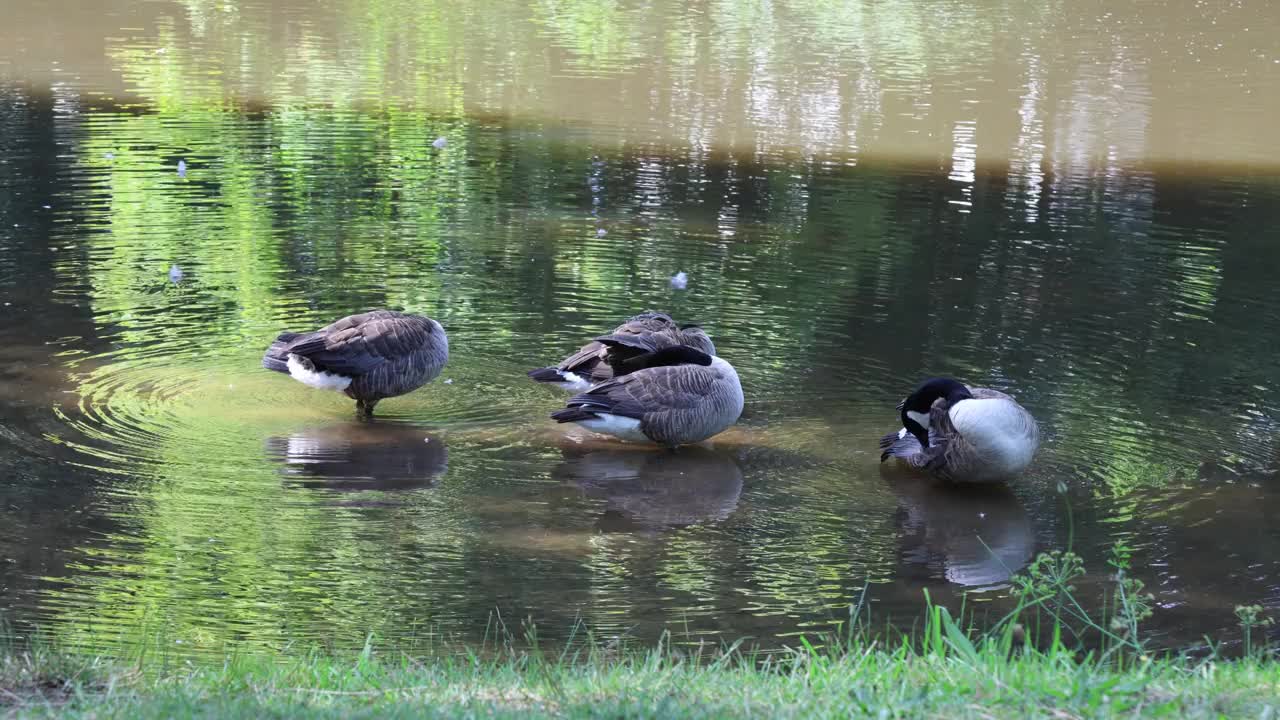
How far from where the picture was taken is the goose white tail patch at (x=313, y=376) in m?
8.88

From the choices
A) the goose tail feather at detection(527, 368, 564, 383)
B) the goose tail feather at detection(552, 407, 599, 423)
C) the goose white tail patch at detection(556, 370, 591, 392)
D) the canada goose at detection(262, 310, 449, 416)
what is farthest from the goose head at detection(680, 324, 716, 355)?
the canada goose at detection(262, 310, 449, 416)

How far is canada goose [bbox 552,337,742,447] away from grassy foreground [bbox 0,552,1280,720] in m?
3.38

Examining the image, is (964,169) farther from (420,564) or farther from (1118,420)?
(420,564)

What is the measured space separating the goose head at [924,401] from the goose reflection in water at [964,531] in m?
0.34

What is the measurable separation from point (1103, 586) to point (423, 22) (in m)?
26.4

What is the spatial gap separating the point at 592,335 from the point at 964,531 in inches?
149

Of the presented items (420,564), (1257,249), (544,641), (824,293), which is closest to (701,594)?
(544,641)

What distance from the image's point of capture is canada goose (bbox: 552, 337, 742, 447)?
28.2 feet

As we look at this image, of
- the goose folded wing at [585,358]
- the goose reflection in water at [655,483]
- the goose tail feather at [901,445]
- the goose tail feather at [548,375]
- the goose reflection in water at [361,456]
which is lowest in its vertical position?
the goose reflection in water at [655,483]

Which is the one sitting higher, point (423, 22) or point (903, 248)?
point (423, 22)

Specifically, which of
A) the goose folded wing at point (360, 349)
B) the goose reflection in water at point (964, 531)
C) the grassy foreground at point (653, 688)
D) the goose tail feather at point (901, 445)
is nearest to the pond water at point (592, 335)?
the goose reflection in water at point (964, 531)

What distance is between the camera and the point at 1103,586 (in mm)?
6902

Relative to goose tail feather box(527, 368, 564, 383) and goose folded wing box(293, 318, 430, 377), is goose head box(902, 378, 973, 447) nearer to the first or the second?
goose tail feather box(527, 368, 564, 383)

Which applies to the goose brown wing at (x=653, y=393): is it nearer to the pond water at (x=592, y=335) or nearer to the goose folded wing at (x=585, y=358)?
the pond water at (x=592, y=335)
